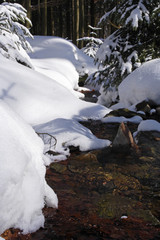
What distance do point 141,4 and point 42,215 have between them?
6.12 meters

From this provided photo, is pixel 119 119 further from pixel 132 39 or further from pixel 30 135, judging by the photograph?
pixel 30 135

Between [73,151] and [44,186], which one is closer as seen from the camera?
[44,186]

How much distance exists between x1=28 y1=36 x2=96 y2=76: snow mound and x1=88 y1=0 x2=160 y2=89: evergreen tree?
5.73 m

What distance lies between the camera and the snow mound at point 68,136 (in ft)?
11.8

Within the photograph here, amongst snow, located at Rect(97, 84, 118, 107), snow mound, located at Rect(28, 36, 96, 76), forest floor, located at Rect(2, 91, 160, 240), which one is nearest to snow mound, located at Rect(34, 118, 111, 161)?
forest floor, located at Rect(2, 91, 160, 240)

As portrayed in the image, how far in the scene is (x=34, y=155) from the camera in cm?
207

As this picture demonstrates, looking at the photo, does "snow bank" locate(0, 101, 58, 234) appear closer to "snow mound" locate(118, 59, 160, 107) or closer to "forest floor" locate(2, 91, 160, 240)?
"forest floor" locate(2, 91, 160, 240)

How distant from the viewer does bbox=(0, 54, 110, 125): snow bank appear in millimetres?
4465

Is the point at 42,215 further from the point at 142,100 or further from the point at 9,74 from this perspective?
the point at 142,100

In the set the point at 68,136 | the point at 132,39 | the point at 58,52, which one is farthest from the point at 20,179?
the point at 58,52

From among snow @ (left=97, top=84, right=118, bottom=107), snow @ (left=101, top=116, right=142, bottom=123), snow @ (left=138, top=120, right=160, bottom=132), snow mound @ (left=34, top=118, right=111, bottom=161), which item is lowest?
snow @ (left=97, top=84, right=118, bottom=107)

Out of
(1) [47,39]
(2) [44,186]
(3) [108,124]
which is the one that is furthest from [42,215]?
(1) [47,39]

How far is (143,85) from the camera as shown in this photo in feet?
19.9

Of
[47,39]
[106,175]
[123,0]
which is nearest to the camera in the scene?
[106,175]
